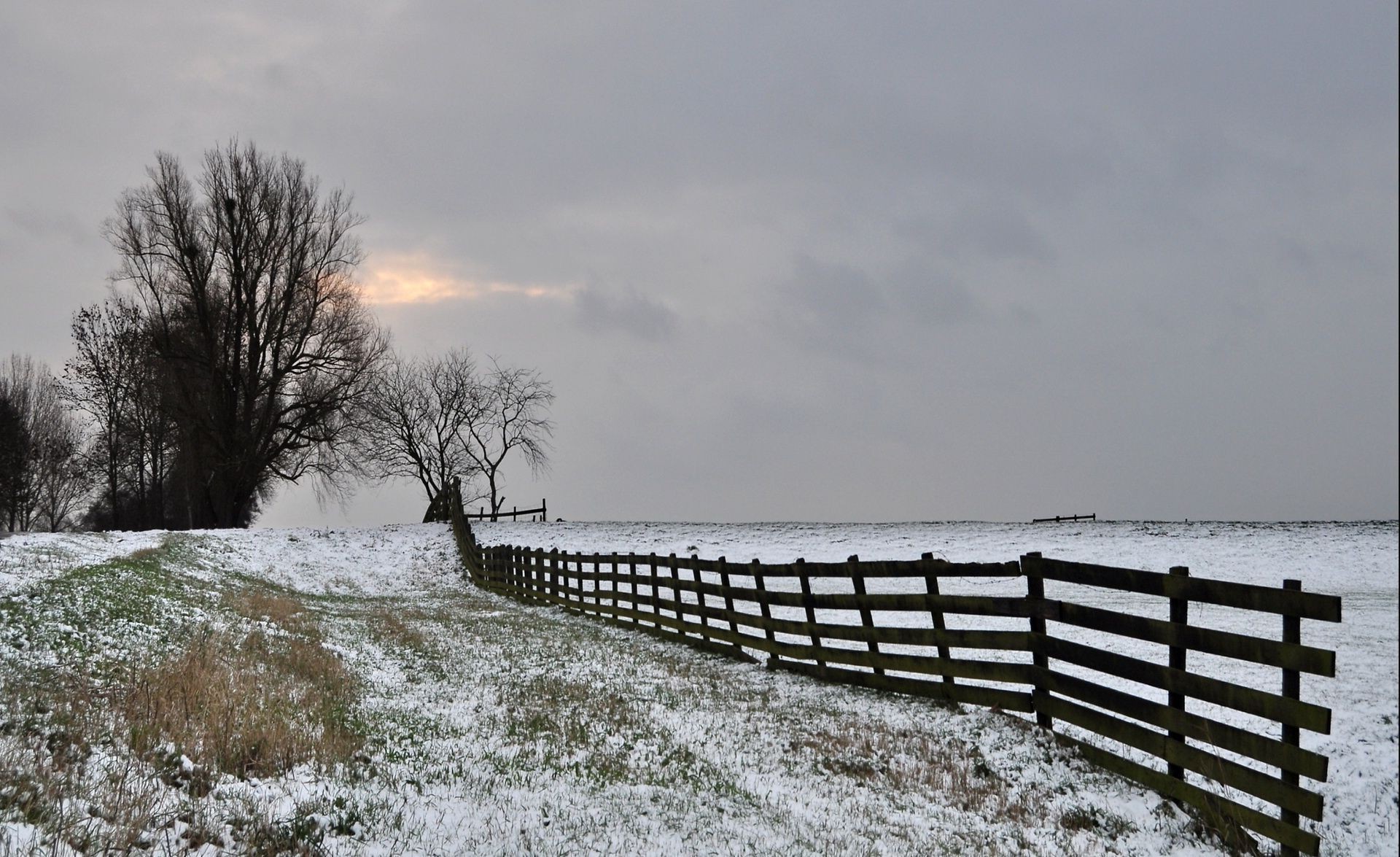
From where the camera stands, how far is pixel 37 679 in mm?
7383

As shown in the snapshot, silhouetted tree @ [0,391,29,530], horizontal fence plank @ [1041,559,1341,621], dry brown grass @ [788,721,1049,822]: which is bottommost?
dry brown grass @ [788,721,1049,822]

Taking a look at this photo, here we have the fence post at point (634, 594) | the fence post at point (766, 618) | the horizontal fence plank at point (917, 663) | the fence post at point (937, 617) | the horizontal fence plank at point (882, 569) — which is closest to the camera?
the horizontal fence plank at point (917, 663)

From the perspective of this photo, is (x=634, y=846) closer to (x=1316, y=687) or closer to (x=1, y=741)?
(x=1, y=741)

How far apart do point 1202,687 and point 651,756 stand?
13.2 feet

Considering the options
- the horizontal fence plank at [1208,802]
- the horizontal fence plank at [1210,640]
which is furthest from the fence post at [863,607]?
the horizontal fence plank at [1208,802]

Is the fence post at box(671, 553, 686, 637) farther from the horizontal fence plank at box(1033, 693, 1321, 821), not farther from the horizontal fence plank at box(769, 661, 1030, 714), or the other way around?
the horizontal fence plank at box(1033, 693, 1321, 821)

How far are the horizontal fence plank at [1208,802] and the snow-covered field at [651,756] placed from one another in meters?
0.13

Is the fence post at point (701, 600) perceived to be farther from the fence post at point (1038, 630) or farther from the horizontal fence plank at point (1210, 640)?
the horizontal fence plank at point (1210, 640)

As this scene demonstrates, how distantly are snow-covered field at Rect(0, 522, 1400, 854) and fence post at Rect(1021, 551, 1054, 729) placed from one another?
0.94ft

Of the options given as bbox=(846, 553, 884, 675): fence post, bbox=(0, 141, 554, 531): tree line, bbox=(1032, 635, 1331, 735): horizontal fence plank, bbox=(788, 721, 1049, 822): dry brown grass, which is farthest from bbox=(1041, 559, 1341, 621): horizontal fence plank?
bbox=(0, 141, 554, 531): tree line

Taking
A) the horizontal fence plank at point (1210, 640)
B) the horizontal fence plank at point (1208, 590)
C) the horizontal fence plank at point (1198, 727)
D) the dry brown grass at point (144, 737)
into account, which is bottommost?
the horizontal fence plank at point (1198, 727)

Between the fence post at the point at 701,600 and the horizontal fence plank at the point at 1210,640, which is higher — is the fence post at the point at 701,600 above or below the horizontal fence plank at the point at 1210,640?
below

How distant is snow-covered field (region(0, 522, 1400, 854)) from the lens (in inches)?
219

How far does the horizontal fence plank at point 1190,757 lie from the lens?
18.9 feet
